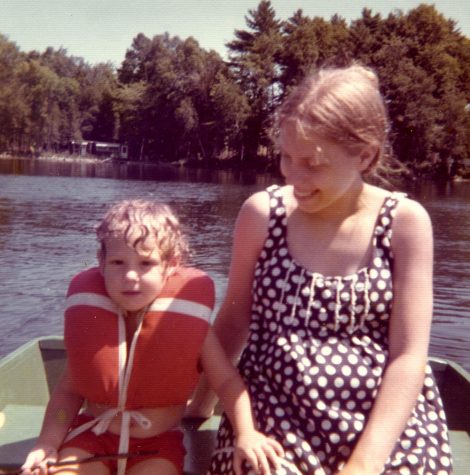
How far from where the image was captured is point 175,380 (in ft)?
6.73

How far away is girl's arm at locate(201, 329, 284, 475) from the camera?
1735 millimetres

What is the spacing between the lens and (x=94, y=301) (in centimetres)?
207

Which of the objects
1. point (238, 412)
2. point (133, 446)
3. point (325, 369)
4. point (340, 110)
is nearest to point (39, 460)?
point (133, 446)

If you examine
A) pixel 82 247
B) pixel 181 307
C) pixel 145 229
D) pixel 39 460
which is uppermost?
pixel 145 229

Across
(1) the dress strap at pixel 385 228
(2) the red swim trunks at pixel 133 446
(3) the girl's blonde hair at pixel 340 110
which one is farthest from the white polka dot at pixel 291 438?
(3) the girl's blonde hair at pixel 340 110

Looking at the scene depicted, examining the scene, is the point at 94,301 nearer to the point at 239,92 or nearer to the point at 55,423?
the point at 55,423

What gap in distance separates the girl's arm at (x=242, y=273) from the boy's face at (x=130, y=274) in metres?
0.21

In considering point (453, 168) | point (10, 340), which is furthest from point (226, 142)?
point (10, 340)

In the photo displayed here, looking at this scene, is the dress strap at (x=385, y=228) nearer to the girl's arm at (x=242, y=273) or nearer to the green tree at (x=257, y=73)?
the girl's arm at (x=242, y=273)

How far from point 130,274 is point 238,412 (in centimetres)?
47

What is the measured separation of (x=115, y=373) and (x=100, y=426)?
0.15m

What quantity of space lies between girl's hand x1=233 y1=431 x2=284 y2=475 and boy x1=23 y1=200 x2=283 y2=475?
189mm

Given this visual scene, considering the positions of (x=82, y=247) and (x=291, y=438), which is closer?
(x=291, y=438)

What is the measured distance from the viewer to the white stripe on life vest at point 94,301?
206 centimetres
